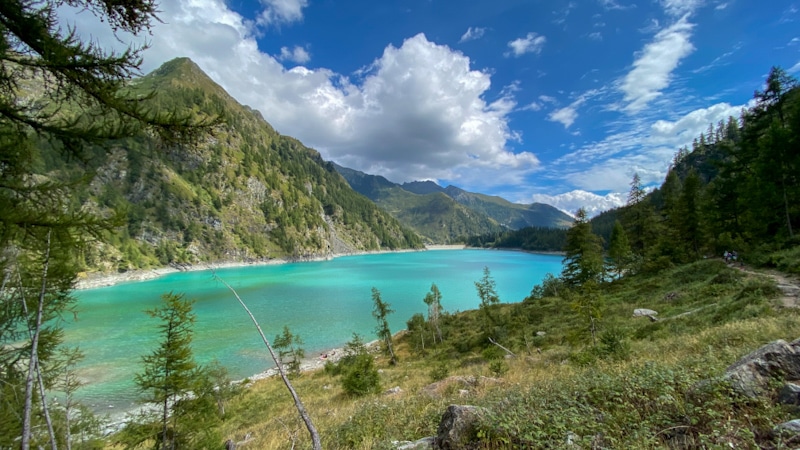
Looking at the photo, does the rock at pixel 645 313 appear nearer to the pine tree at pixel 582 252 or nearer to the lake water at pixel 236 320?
the pine tree at pixel 582 252

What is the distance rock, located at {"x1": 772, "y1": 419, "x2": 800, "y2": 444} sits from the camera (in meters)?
3.29

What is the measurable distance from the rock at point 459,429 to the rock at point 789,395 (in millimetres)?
3833

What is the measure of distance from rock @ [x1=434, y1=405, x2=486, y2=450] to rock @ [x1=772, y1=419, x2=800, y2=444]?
10.7ft

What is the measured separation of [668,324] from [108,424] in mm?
30621

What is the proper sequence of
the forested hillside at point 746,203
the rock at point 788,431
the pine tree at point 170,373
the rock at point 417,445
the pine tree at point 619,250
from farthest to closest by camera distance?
the pine tree at point 619,250 → the forested hillside at point 746,203 → the pine tree at point 170,373 → the rock at point 417,445 → the rock at point 788,431

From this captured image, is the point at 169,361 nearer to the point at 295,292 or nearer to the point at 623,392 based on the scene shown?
the point at 623,392

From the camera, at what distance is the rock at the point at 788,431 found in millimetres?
3291

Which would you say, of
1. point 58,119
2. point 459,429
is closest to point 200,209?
point 58,119

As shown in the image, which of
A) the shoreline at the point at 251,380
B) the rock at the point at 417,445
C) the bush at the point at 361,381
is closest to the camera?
the rock at the point at 417,445

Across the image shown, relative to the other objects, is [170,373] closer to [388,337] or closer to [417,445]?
[417,445]

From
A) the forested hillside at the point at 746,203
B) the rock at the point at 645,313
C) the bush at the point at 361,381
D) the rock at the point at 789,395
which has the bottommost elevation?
the bush at the point at 361,381

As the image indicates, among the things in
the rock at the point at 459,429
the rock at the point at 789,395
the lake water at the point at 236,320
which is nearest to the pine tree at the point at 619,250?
the lake water at the point at 236,320

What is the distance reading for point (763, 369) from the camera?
188 inches

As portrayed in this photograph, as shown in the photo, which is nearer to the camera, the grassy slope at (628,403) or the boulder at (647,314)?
the grassy slope at (628,403)
